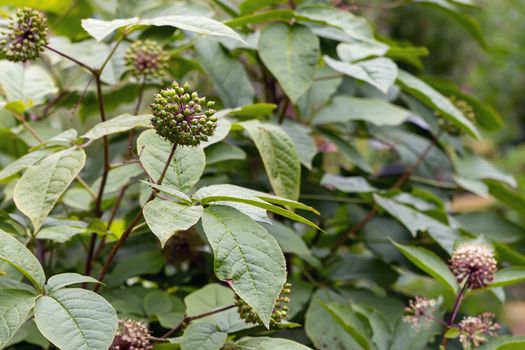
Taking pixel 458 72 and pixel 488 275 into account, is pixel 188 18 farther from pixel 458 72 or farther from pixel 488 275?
pixel 458 72

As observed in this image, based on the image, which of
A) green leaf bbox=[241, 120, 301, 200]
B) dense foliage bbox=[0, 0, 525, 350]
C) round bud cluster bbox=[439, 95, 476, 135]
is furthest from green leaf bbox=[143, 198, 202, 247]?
round bud cluster bbox=[439, 95, 476, 135]

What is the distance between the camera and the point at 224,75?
125 cm

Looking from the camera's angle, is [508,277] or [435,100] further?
[435,100]

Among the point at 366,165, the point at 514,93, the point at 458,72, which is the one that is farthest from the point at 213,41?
the point at 514,93

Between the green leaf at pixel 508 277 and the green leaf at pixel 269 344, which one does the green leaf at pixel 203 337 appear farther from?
the green leaf at pixel 508 277

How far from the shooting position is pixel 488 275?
93 centimetres

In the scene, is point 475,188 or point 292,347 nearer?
point 292,347

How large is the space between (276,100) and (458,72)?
281 inches

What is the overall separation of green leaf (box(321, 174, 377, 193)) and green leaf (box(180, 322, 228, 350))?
43 cm

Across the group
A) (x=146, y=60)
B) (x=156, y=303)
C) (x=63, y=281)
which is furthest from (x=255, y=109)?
(x=63, y=281)

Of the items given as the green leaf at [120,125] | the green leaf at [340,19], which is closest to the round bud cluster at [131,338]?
the green leaf at [120,125]

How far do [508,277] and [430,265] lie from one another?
103 mm

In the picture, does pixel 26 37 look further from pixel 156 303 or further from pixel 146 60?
pixel 156 303

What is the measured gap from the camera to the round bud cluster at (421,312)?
0.96m
